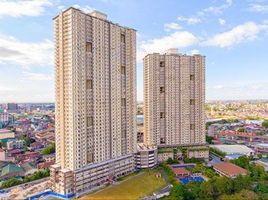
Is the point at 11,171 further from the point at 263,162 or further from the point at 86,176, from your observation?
the point at 263,162

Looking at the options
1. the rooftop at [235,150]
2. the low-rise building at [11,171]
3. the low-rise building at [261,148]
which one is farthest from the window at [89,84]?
the low-rise building at [261,148]

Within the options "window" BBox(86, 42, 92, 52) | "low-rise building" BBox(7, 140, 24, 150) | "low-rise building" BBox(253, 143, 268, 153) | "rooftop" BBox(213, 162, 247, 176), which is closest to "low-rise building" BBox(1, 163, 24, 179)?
"low-rise building" BBox(7, 140, 24, 150)

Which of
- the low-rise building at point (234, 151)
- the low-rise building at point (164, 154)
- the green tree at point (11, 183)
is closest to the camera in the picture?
the green tree at point (11, 183)

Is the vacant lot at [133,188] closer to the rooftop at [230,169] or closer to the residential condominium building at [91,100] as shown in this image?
the residential condominium building at [91,100]

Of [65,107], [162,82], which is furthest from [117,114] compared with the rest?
[162,82]

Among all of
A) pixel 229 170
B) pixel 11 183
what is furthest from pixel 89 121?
pixel 229 170

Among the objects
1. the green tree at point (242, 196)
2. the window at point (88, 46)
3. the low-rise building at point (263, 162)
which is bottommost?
the low-rise building at point (263, 162)
